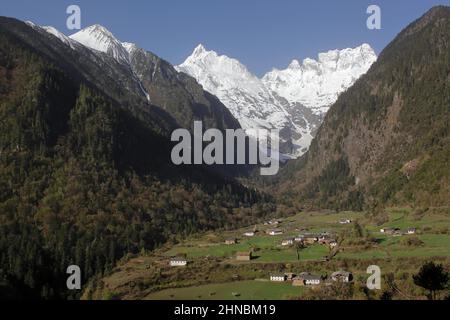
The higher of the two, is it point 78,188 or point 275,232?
point 78,188

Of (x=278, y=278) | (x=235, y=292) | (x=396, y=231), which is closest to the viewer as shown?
(x=235, y=292)

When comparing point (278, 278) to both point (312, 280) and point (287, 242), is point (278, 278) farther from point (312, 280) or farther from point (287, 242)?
point (287, 242)

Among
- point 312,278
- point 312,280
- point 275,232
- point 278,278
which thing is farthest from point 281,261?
point 275,232

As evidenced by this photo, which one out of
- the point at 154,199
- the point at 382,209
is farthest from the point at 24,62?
the point at 382,209

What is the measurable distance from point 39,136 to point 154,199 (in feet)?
109

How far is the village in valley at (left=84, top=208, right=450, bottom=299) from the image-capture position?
219 ft

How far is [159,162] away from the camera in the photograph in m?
169

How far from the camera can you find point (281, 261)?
84.4 metres

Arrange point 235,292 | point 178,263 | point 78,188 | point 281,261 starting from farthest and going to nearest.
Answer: point 78,188 → point 178,263 → point 281,261 → point 235,292

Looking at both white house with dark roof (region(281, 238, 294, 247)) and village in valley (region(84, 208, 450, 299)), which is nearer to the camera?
village in valley (region(84, 208, 450, 299))

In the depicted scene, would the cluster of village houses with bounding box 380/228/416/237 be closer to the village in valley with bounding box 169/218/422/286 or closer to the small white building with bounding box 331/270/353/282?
the village in valley with bounding box 169/218/422/286

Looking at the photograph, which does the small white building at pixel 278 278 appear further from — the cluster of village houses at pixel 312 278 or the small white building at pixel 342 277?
the small white building at pixel 342 277

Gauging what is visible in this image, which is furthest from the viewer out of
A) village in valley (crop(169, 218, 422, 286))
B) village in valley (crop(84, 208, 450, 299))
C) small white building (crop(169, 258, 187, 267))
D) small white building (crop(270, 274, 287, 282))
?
small white building (crop(169, 258, 187, 267))

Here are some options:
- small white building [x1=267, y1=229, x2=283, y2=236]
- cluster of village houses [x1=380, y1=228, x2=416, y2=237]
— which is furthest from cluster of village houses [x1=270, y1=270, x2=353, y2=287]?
small white building [x1=267, y1=229, x2=283, y2=236]
